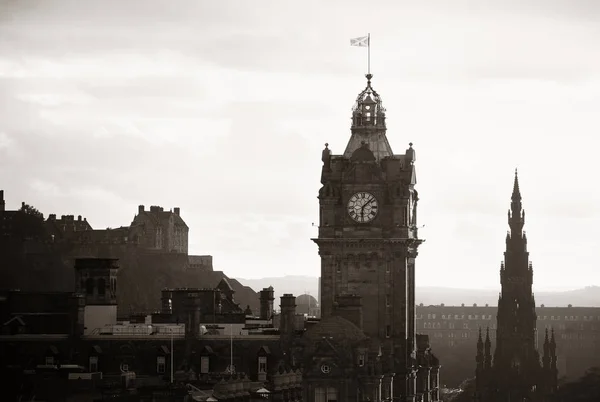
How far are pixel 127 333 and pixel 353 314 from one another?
18.4 metres

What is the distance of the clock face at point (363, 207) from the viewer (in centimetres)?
17062

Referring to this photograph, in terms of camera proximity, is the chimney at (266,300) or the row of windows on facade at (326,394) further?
the chimney at (266,300)

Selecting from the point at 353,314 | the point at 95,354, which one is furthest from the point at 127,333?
the point at 353,314

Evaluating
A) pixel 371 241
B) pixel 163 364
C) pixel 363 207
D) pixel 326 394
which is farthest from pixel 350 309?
pixel 163 364

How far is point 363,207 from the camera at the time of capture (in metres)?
171

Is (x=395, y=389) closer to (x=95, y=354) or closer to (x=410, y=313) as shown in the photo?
(x=410, y=313)

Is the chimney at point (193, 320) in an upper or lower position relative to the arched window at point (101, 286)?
lower

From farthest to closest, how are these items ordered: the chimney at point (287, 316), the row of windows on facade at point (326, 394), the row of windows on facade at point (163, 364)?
1. the chimney at point (287, 316)
2. the row of windows on facade at point (163, 364)
3. the row of windows on facade at point (326, 394)

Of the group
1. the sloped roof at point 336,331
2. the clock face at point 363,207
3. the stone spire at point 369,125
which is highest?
the stone spire at point 369,125

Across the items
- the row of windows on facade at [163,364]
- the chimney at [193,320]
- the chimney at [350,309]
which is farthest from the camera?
the chimney at [193,320]

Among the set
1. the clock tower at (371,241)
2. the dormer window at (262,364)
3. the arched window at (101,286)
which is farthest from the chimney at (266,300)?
the dormer window at (262,364)

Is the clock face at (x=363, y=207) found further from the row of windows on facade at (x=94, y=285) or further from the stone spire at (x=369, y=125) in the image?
the row of windows on facade at (x=94, y=285)

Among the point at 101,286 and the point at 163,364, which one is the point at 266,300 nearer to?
the point at 101,286

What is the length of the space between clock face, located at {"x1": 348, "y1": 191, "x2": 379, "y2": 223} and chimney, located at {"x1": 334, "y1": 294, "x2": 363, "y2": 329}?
21.3 feet
